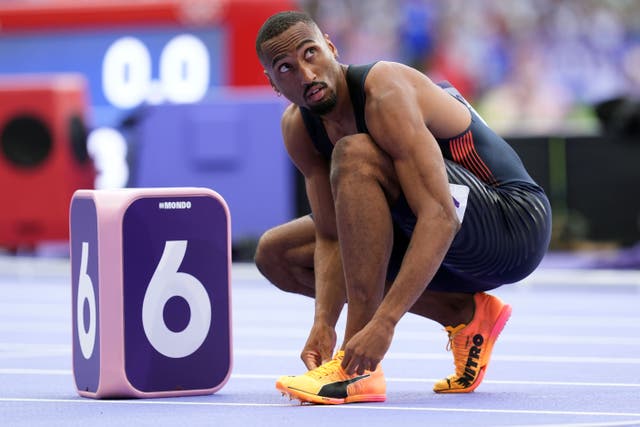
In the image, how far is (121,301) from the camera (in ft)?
9.98

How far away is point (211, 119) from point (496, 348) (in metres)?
4.13

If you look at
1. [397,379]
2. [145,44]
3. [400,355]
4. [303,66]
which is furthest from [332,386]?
[145,44]

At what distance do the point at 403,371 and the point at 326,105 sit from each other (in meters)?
1.01

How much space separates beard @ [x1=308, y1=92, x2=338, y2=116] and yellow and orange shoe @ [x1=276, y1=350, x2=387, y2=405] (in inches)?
21.6

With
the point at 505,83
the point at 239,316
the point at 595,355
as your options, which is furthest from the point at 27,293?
the point at 505,83

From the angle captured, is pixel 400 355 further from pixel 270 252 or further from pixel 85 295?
pixel 85 295

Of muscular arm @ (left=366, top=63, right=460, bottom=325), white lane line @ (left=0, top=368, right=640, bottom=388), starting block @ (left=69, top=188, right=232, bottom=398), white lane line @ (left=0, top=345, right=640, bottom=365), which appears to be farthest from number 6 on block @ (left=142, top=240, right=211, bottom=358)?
white lane line @ (left=0, top=345, right=640, bottom=365)

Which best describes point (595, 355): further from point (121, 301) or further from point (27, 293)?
point (27, 293)

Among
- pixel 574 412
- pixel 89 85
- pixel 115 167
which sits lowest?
pixel 574 412

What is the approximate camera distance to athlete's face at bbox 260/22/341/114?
2.94 meters

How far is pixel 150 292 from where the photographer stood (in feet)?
10.2

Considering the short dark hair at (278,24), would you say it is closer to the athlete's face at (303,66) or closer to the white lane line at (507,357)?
the athlete's face at (303,66)

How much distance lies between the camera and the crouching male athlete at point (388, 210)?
2.88 meters

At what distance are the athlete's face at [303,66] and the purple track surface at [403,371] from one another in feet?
2.28
